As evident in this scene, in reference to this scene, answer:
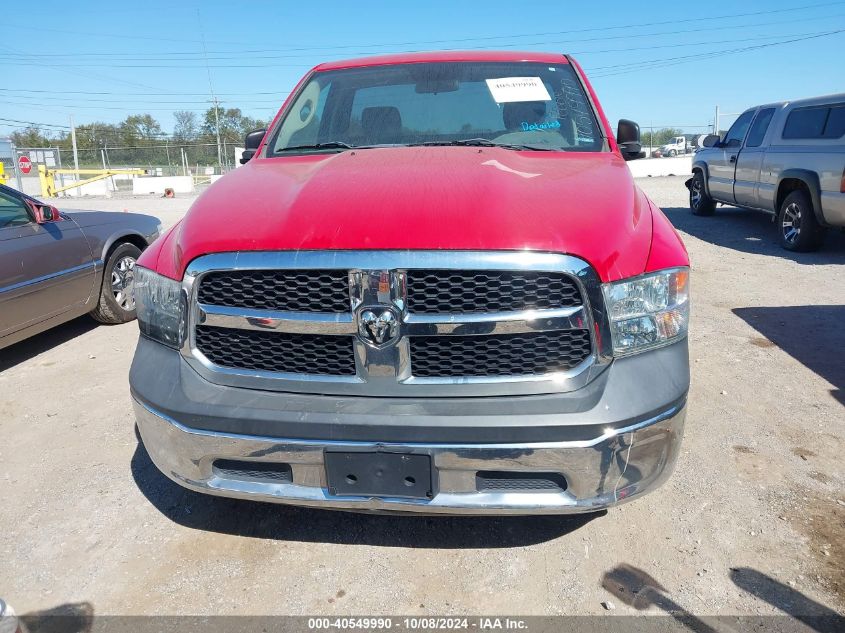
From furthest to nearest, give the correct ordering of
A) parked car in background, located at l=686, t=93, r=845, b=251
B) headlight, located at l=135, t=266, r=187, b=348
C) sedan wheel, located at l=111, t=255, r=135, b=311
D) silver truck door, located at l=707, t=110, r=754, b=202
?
silver truck door, located at l=707, t=110, r=754, b=202
parked car in background, located at l=686, t=93, r=845, b=251
sedan wheel, located at l=111, t=255, r=135, b=311
headlight, located at l=135, t=266, r=187, b=348

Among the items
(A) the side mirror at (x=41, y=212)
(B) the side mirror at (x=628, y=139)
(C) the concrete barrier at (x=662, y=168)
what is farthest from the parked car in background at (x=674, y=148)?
(A) the side mirror at (x=41, y=212)

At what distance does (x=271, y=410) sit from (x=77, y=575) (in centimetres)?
118

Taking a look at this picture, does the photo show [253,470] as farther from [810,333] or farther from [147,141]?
[147,141]

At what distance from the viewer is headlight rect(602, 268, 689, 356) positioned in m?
2.08

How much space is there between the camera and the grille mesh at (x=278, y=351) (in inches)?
84.7

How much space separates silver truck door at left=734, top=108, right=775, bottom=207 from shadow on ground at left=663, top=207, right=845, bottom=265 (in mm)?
575

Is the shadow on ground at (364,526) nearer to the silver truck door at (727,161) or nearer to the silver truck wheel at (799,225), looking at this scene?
the silver truck wheel at (799,225)

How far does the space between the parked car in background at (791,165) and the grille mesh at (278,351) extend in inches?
296

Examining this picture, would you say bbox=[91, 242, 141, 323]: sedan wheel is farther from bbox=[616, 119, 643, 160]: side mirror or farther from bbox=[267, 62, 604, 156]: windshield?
bbox=[616, 119, 643, 160]: side mirror

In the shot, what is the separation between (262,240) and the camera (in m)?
2.14

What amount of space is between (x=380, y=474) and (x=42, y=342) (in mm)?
4762

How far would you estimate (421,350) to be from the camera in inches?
82.6

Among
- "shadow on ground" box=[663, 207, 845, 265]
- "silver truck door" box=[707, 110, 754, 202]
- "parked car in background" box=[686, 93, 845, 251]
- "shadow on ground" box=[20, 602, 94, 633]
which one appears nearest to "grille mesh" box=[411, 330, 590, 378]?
"shadow on ground" box=[20, 602, 94, 633]

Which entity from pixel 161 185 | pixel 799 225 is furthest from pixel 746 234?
pixel 161 185
